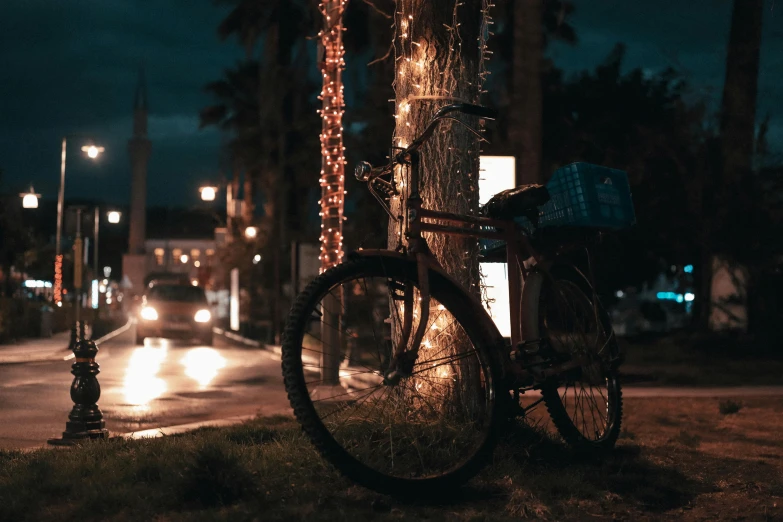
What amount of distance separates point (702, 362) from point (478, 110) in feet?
50.3

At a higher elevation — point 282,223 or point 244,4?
point 244,4

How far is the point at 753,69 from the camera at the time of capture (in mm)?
20906

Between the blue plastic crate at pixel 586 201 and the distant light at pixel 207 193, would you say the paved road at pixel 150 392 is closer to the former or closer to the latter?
the blue plastic crate at pixel 586 201

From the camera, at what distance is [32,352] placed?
24.1 meters

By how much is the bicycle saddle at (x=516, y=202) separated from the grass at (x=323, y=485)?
4.40 feet

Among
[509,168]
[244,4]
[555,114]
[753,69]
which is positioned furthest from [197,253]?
[509,168]

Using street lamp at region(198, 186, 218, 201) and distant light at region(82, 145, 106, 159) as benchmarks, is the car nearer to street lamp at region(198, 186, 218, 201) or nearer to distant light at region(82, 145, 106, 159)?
distant light at region(82, 145, 106, 159)

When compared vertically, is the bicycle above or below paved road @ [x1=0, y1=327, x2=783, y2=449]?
above

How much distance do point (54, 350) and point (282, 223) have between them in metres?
15.4

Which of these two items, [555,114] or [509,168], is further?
[555,114]

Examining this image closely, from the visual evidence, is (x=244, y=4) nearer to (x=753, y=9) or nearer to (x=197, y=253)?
(x=753, y=9)

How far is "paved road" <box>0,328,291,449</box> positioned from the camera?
35.5 feet

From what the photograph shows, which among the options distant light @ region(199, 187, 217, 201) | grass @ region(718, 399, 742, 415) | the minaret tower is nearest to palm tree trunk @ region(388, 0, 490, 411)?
grass @ region(718, 399, 742, 415)

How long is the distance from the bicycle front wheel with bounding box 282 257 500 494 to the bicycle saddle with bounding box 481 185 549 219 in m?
0.62
